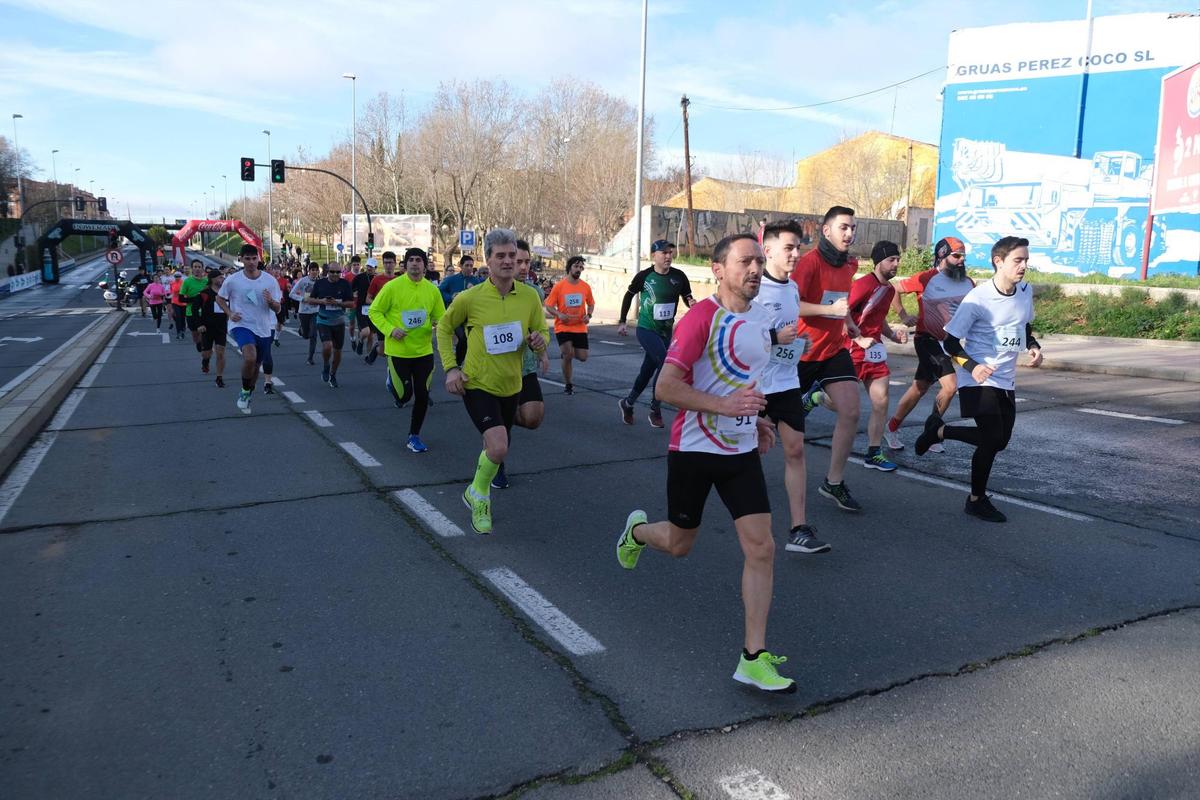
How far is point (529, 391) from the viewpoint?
6375 millimetres

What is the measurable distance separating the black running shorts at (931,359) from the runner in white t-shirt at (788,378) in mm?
3119

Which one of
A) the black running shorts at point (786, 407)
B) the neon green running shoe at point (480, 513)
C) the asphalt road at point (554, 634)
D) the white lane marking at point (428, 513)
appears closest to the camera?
the asphalt road at point (554, 634)

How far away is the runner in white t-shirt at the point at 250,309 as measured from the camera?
1088 centimetres

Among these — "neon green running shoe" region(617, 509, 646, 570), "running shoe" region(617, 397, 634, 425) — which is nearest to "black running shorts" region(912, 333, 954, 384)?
"running shoe" region(617, 397, 634, 425)

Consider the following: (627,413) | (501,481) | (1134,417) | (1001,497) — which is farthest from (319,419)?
(1134,417)

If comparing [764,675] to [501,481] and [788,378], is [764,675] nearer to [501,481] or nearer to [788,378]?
[788,378]

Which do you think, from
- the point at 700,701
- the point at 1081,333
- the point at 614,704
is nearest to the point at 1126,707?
the point at 700,701

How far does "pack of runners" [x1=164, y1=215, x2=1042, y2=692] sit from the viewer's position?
11.9 ft

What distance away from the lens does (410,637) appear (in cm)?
404

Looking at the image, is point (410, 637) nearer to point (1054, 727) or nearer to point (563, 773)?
point (563, 773)

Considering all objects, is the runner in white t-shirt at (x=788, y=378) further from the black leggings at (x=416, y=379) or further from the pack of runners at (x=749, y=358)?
the black leggings at (x=416, y=379)

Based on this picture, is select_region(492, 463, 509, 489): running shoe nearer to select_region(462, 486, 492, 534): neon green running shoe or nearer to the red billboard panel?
select_region(462, 486, 492, 534): neon green running shoe

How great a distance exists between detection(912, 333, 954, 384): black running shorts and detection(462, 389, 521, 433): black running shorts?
13.1 ft

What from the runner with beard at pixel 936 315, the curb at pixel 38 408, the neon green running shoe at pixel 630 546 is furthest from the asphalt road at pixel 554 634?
the curb at pixel 38 408
